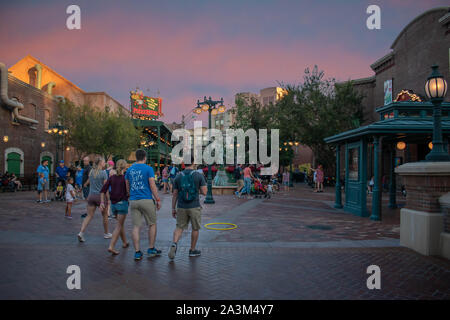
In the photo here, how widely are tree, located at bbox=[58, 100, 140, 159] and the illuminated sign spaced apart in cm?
1764

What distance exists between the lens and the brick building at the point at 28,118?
2114cm

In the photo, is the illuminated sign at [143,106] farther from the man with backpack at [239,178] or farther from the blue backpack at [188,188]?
the blue backpack at [188,188]

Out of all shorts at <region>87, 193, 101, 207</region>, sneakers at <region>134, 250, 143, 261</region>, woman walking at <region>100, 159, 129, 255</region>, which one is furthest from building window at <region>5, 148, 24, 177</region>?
sneakers at <region>134, 250, 143, 261</region>

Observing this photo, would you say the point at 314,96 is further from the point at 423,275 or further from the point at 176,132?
the point at 176,132

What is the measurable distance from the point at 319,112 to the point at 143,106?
30727 millimetres

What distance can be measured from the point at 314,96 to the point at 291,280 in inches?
1019

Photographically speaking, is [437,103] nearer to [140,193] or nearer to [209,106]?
[140,193]

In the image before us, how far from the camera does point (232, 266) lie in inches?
189

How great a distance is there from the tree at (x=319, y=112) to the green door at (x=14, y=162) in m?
23.0

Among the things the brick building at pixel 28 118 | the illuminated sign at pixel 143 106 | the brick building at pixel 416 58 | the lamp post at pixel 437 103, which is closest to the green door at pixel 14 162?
the brick building at pixel 28 118

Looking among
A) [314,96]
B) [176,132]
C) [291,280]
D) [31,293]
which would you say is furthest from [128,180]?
[176,132]

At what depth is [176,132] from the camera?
166 ft

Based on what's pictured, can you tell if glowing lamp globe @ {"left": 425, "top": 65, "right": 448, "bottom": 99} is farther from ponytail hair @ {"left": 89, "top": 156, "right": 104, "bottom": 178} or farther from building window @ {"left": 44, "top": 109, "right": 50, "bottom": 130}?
building window @ {"left": 44, "top": 109, "right": 50, "bottom": 130}

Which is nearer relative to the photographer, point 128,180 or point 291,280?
point 291,280
